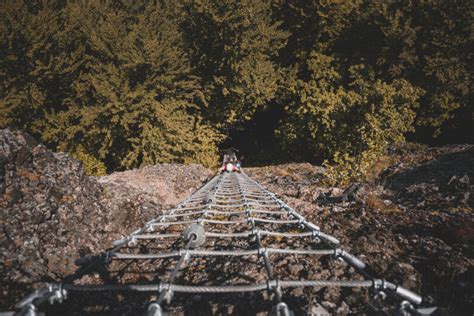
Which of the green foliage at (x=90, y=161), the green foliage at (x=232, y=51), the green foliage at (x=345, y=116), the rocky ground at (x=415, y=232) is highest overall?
the green foliage at (x=232, y=51)

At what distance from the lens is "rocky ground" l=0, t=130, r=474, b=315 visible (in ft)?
7.24

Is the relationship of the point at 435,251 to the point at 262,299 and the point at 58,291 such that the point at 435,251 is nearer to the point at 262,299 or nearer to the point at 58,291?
the point at 262,299

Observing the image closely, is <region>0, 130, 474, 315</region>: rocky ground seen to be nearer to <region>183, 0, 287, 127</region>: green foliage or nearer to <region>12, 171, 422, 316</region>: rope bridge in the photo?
<region>12, 171, 422, 316</region>: rope bridge

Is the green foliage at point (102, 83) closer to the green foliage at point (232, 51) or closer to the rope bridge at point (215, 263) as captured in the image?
the green foliage at point (232, 51)

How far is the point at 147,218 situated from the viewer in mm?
4160

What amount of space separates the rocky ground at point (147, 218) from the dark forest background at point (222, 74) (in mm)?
4407

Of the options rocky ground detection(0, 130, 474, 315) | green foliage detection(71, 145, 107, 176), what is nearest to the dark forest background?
green foliage detection(71, 145, 107, 176)

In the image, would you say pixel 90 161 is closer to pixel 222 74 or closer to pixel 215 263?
pixel 222 74

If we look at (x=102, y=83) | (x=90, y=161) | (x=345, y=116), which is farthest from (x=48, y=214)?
(x=345, y=116)

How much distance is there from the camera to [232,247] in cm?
304

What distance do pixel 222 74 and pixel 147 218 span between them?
10.8 m

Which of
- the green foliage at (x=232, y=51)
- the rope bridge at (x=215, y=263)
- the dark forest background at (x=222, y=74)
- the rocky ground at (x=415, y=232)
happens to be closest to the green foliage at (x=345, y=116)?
the dark forest background at (x=222, y=74)

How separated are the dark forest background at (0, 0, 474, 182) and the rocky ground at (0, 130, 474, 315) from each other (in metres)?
4.41

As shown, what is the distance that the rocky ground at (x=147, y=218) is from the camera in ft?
7.24
